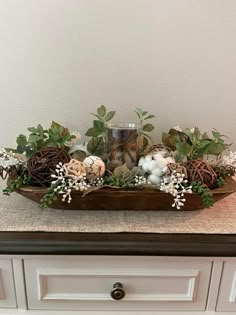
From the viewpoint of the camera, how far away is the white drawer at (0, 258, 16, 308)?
637 mm

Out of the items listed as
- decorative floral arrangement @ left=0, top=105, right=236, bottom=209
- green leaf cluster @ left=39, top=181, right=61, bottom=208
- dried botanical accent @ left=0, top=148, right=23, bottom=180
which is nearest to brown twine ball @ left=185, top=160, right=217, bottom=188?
decorative floral arrangement @ left=0, top=105, right=236, bottom=209

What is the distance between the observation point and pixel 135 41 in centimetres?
91

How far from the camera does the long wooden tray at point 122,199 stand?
0.69 metres

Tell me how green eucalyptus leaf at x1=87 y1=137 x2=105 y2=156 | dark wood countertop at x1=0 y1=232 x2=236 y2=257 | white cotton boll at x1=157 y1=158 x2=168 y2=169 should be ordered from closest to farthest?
1. dark wood countertop at x1=0 y1=232 x2=236 y2=257
2. white cotton boll at x1=157 y1=158 x2=168 y2=169
3. green eucalyptus leaf at x1=87 y1=137 x2=105 y2=156

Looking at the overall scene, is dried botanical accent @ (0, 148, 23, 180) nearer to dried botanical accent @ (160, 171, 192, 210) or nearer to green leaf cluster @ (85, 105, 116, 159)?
green leaf cluster @ (85, 105, 116, 159)

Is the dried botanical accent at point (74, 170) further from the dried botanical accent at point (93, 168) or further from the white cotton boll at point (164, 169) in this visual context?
the white cotton boll at point (164, 169)

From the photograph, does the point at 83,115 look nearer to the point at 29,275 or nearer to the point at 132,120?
the point at 132,120

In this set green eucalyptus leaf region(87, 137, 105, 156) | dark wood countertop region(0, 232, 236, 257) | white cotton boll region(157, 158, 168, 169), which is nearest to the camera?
dark wood countertop region(0, 232, 236, 257)

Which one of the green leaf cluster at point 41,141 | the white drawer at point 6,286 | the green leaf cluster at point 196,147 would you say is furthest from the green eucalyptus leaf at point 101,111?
the white drawer at point 6,286

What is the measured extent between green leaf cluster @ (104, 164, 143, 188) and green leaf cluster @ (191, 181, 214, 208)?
0.45 feet

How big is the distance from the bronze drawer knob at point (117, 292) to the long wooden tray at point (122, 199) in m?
0.18

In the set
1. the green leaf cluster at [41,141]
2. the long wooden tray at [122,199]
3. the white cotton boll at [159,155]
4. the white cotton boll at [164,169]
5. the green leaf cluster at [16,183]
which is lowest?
the long wooden tray at [122,199]

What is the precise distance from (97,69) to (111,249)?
1.90ft

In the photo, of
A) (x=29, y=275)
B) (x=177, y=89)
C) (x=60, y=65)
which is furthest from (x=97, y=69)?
(x=29, y=275)
